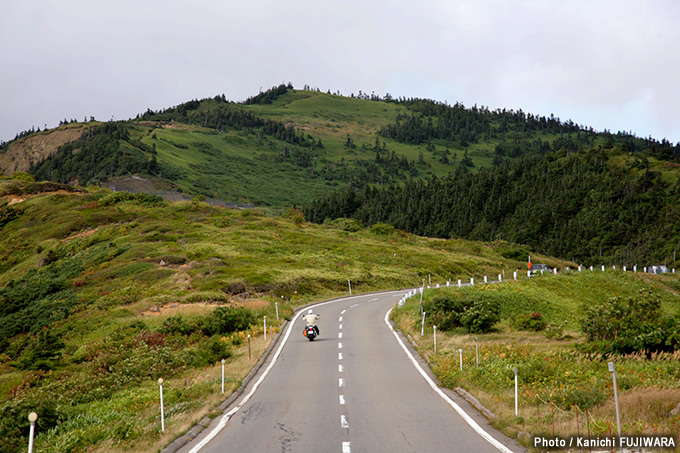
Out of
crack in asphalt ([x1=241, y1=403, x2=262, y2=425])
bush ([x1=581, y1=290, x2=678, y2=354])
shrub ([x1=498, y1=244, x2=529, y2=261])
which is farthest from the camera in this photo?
shrub ([x1=498, y1=244, x2=529, y2=261])

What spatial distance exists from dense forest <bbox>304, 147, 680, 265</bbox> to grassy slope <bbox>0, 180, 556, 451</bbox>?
55.6 meters

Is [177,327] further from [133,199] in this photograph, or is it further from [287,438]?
[133,199]

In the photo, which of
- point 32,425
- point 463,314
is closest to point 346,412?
point 32,425

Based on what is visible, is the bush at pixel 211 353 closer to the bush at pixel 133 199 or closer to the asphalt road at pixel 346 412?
the asphalt road at pixel 346 412

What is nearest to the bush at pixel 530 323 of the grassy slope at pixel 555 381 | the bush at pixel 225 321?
the grassy slope at pixel 555 381

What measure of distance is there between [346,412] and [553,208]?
158 m

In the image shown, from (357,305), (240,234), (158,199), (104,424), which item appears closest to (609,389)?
(104,424)

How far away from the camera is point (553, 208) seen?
524ft

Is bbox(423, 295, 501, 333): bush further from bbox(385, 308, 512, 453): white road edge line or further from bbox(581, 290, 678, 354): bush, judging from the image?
bbox(385, 308, 512, 453): white road edge line

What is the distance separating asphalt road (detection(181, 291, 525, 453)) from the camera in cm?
1151

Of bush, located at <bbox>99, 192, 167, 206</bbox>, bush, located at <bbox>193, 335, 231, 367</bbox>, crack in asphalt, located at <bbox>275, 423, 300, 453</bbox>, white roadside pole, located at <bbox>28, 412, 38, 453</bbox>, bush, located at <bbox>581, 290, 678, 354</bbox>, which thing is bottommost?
bush, located at <bbox>193, 335, 231, 367</bbox>

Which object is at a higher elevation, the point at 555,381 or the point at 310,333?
the point at 555,381

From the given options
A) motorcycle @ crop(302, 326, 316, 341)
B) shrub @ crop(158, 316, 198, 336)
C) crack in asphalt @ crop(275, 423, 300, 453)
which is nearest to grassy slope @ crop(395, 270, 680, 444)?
crack in asphalt @ crop(275, 423, 300, 453)

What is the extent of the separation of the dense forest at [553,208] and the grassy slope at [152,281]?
55.6 meters
